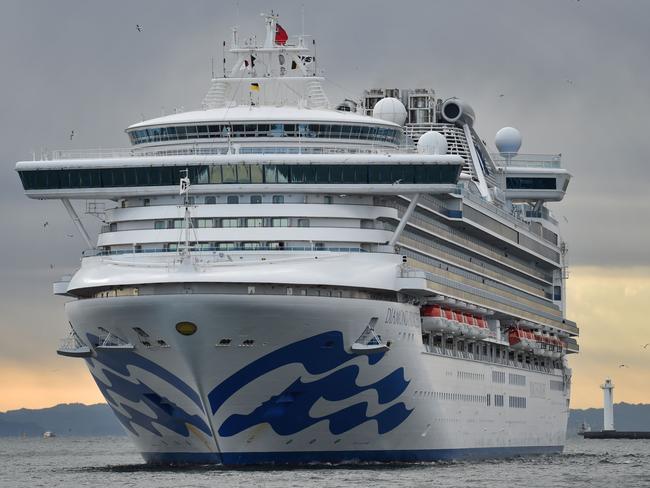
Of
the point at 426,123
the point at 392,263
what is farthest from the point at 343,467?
the point at 426,123

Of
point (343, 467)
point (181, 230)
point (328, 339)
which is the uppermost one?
point (181, 230)

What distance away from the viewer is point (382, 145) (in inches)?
2438

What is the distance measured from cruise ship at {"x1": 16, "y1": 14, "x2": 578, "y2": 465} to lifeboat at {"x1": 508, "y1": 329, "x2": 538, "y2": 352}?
321 inches

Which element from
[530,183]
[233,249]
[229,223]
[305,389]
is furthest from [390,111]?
[305,389]

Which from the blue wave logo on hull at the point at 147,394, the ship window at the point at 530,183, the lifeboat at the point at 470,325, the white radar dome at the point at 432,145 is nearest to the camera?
the blue wave logo on hull at the point at 147,394

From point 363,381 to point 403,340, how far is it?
2706 millimetres

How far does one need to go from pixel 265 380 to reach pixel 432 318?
865 centimetres

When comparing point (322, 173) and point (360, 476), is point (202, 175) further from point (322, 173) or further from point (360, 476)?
point (360, 476)

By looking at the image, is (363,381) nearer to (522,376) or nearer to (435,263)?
(435,263)

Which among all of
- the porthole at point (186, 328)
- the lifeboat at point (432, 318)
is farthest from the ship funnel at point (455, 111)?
the porthole at point (186, 328)

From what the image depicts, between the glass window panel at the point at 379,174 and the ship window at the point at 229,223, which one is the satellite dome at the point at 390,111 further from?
the ship window at the point at 229,223

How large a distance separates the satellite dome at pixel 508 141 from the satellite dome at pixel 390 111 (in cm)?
1716

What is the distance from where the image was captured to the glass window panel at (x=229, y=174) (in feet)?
187

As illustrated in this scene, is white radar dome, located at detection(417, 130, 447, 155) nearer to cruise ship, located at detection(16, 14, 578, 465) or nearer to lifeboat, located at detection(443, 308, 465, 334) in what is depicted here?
cruise ship, located at detection(16, 14, 578, 465)
